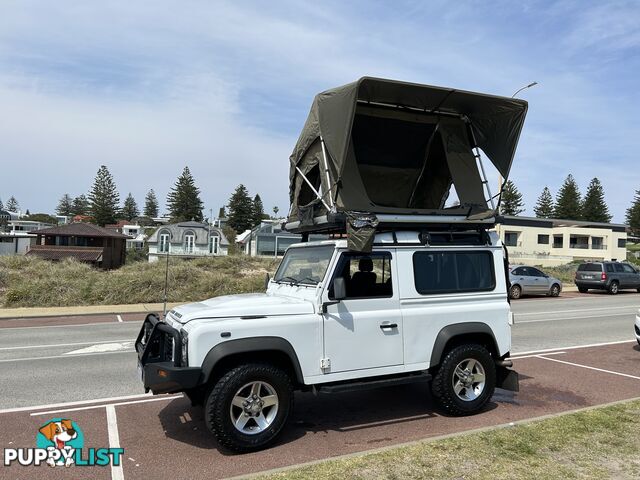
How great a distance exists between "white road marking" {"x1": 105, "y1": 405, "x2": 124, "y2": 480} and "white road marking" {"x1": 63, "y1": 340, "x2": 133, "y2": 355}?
4435mm

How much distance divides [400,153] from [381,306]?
10.1 ft

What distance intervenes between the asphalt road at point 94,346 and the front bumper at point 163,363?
88.0 inches

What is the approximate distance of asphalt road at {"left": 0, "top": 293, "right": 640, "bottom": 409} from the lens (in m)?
7.46

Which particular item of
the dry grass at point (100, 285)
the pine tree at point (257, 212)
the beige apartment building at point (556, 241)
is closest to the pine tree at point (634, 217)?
the beige apartment building at point (556, 241)

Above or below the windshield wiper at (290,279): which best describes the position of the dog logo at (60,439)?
below

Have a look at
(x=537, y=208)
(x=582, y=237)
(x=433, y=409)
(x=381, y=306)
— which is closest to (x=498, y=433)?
(x=433, y=409)

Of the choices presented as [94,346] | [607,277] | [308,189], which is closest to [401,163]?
[308,189]

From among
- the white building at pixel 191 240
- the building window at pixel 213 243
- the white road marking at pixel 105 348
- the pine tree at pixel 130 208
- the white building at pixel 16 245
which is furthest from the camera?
the pine tree at pixel 130 208

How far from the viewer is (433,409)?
6.41 meters

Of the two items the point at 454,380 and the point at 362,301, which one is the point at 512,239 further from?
the point at 362,301

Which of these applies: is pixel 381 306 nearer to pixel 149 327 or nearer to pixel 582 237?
pixel 149 327

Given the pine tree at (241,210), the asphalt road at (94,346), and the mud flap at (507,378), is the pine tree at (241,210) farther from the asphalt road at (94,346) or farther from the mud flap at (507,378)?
the mud flap at (507,378)

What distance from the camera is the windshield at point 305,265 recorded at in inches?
227

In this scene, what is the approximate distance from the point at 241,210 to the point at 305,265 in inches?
4282
